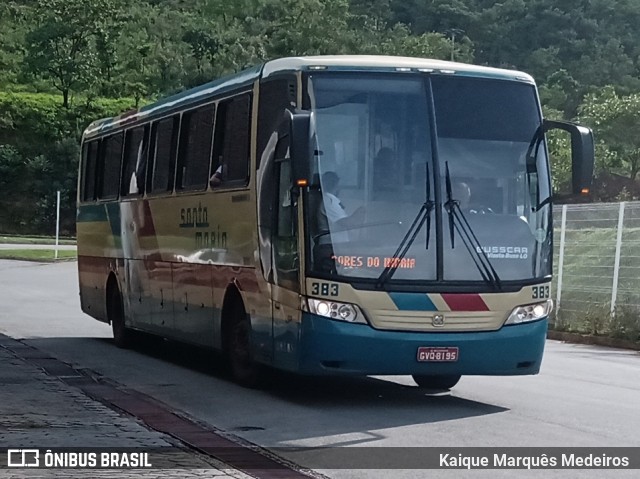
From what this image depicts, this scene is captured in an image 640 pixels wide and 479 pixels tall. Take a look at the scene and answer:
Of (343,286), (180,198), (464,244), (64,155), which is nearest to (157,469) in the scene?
(343,286)

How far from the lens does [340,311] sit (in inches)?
497

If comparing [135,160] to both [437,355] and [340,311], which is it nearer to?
[340,311]

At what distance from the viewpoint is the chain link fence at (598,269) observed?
79.5 ft

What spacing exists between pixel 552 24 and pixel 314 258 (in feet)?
368

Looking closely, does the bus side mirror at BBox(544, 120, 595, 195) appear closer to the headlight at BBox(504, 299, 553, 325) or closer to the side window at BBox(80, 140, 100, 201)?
the headlight at BBox(504, 299, 553, 325)

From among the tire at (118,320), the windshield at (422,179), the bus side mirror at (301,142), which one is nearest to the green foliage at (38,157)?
the tire at (118,320)

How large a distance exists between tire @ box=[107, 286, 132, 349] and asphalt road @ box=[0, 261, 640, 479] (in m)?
0.21

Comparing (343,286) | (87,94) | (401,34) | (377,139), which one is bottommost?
(343,286)

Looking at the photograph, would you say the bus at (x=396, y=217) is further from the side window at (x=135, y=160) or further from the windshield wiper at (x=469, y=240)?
the side window at (x=135, y=160)

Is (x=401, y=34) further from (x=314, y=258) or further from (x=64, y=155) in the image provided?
(x=314, y=258)

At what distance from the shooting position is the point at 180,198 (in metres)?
16.9

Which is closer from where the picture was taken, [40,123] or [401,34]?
[40,123]

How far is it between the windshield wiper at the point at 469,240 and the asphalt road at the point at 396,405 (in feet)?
4.15

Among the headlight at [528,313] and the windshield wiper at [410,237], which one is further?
the headlight at [528,313]
